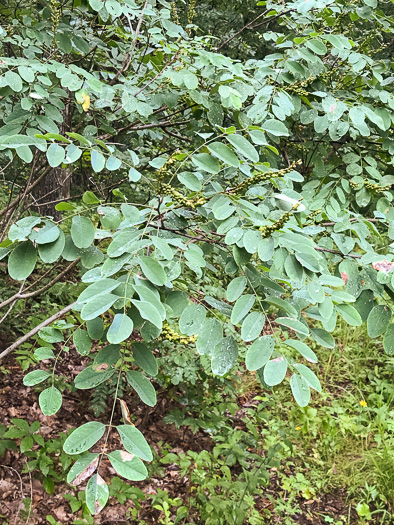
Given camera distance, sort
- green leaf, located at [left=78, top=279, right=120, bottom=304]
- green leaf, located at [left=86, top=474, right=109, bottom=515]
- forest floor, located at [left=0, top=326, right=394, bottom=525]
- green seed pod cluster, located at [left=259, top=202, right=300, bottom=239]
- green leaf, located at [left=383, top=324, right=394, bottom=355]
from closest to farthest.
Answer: green leaf, located at [left=86, top=474, right=109, bottom=515], green leaf, located at [left=78, top=279, right=120, bottom=304], green seed pod cluster, located at [left=259, top=202, right=300, bottom=239], green leaf, located at [left=383, top=324, right=394, bottom=355], forest floor, located at [left=0, top=326, right=394, bottom=525]

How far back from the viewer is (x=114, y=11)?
4.91ft

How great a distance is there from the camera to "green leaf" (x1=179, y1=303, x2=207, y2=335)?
938 mm

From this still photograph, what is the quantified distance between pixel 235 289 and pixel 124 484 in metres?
1.81

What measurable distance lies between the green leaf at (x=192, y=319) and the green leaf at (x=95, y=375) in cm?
19

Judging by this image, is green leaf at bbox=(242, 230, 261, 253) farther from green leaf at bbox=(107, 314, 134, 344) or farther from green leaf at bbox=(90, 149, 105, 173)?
green leaf at bbox=(90, 149, 105, 173)

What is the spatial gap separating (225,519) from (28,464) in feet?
3.84

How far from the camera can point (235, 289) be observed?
97 centimetres

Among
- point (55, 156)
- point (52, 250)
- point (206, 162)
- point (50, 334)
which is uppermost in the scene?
point (206, 162)

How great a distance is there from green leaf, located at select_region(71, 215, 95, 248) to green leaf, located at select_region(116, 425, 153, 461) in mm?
440

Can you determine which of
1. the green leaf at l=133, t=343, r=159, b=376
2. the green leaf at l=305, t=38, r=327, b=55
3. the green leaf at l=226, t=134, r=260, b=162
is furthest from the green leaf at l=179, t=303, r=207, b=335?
the green leaf at l=305, t=38, r=327, b=55

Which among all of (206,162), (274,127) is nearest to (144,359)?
(206,162)

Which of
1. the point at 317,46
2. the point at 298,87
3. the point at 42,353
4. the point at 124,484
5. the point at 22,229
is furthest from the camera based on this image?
the point at 124,484

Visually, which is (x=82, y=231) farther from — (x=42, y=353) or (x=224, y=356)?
(x=224, y=356)

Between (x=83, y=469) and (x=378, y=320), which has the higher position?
(x=378, y=320)
